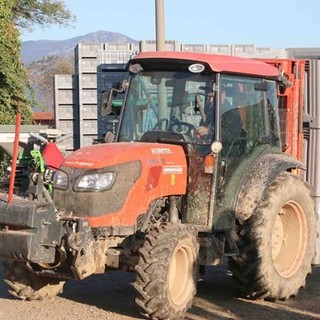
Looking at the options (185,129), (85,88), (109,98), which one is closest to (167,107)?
(185,129)

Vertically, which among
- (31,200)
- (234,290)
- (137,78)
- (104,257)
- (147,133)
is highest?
(137,78)

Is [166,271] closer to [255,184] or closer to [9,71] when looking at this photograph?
[255,184]

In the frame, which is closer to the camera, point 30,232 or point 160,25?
point 30,232

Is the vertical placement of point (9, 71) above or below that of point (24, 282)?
above

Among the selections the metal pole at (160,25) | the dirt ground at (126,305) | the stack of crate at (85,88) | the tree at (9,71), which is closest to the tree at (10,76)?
the tree at (9,71)

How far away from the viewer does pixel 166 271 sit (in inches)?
248

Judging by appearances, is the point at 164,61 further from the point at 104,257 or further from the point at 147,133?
the point at 104,257

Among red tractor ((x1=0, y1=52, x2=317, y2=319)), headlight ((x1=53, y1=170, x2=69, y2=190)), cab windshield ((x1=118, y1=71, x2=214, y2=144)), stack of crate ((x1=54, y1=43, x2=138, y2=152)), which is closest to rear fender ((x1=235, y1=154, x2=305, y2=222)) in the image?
red tractor ((x1=0, y1=52, x2=317, y2=319))

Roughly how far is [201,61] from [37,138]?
11015mm

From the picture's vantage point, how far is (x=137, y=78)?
24.2ft

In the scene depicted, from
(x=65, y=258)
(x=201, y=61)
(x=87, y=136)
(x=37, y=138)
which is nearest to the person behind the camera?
(x=65, y=258)

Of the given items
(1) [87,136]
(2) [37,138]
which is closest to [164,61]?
(2) [37,138]

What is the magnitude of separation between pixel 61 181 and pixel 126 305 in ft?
4.79

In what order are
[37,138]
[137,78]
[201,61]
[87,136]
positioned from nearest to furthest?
[201,61], [137,78], [37,138], [87,136]
